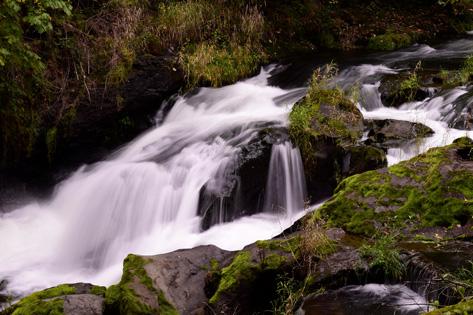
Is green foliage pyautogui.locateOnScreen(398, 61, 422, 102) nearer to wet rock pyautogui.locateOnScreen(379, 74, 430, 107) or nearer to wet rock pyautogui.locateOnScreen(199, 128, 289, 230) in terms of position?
wet rock pyautogui.locateOnScreen(379, 74, 430, 107)

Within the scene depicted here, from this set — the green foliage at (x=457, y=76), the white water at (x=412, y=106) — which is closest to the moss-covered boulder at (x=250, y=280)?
the white water at (x=412, y=106)

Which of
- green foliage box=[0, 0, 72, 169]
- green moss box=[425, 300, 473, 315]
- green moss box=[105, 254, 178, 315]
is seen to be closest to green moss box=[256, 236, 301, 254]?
green moss box=[105, 254, 178, 315]

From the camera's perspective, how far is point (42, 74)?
25.0ft

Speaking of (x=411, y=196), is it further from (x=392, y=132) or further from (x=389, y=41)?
(x=389, y=41)

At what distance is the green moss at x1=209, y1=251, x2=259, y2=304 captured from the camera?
4.28 m

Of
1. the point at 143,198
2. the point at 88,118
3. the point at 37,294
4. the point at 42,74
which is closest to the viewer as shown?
the point at 37,294

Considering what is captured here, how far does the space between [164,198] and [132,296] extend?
2.81m

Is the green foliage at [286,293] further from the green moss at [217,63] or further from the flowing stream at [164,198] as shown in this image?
the green moss at [217,63]

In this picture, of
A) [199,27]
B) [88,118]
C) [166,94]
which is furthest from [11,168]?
[199,27]

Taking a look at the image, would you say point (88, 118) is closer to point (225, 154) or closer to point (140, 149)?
point (140, 149)

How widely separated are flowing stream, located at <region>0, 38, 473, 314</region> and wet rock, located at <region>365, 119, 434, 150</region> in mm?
129

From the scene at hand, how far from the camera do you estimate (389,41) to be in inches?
499

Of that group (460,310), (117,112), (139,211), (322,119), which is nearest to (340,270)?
(460,310)

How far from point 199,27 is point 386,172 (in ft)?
21.0
